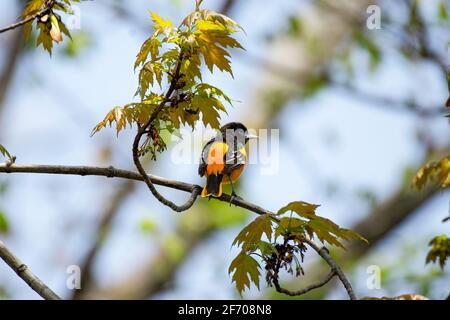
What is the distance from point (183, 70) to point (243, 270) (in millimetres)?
798

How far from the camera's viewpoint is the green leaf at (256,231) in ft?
9.33

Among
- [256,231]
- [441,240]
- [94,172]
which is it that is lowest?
[256,231]

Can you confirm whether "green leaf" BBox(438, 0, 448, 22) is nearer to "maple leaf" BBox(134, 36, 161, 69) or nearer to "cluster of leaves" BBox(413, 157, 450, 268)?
"cluster of leaves" BBox(413, 157, 450, 268)

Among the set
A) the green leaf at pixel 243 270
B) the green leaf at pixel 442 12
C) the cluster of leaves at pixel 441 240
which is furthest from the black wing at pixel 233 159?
the green leaf at pixel 442 12

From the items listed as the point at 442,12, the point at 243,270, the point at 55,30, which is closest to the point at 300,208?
the point at 243,270

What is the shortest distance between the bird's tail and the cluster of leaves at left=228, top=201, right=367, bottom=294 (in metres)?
0.90

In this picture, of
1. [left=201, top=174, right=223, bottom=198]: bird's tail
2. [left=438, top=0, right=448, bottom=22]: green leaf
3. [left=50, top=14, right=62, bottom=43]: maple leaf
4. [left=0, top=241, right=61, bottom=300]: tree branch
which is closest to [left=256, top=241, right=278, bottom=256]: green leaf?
[left=0, top=241, right=61, bottom=300]: tree branch

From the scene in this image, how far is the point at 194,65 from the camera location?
292 centimetres

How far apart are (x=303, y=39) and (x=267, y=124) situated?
1261 mm

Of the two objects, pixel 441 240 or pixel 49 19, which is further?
pixel 441 240

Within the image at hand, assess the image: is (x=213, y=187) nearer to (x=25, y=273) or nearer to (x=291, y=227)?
(x=291, y=227)

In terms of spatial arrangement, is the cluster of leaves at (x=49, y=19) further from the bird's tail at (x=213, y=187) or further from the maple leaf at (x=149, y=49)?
the bird's tail at (x=213, y=187)

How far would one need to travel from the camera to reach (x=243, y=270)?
290cm

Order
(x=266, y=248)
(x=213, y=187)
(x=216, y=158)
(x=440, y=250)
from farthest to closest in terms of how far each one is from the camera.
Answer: (x=216, y=158), (x=213, y=187), (x=440, y=250), (x=266, y=248)
